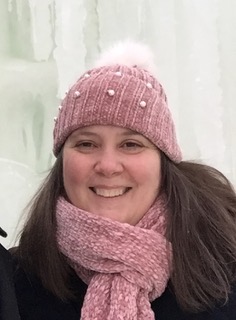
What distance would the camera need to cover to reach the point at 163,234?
1176mm

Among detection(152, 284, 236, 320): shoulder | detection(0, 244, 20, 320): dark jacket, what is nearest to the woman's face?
detection(152, 284, 236, 320): shoulder

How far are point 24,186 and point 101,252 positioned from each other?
2.45 feet

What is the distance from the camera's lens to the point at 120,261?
1138 millimetres

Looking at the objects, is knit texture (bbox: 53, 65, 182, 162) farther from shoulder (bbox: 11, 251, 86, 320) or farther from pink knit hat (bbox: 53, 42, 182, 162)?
shoulder (bbox: 11, 251, 86, 320)

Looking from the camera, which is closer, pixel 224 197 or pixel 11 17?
pixel 224 197

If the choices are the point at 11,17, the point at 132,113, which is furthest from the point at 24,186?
the point at 132,113

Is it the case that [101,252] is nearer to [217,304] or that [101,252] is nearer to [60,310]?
[60,310]

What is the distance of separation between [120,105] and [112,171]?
13 centimetres

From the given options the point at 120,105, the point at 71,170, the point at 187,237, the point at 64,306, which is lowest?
the point at 64,306

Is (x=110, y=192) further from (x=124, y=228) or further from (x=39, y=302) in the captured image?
(x=39, y=302)

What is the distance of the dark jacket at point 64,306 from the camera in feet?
3.66

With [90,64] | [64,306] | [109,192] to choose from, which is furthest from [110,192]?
[90,64]

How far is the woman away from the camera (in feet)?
3.69

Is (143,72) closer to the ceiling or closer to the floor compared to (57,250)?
closer to the ceiling
